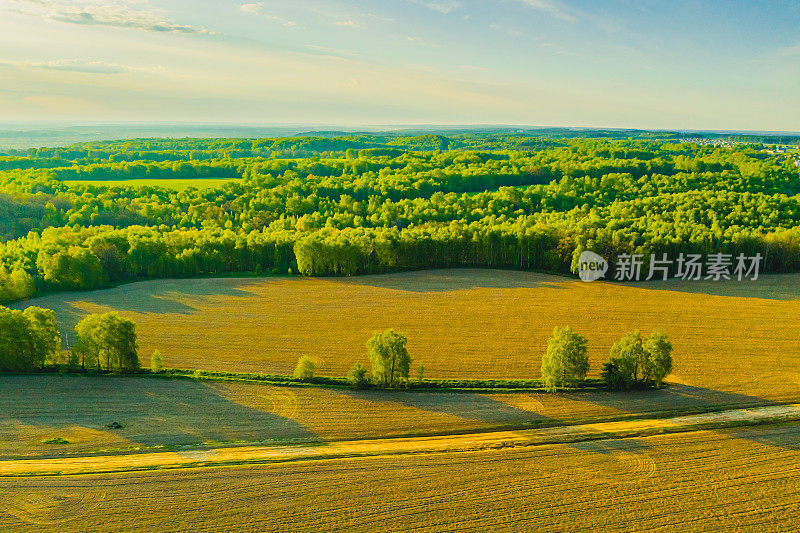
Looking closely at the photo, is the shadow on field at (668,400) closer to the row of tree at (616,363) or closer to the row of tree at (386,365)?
the row of tree at (616,363)

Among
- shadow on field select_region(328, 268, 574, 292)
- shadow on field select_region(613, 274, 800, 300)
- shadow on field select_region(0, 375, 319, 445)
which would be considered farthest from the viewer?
shadow on field select_region(328, 268, 574, 292)

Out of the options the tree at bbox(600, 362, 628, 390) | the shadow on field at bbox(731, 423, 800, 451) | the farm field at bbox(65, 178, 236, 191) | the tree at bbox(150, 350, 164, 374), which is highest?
the farm field at bbox(65, 178, 236, 191)

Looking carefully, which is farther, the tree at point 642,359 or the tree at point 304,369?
the tree at point 304,369

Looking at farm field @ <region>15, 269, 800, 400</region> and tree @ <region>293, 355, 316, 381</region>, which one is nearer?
tree @ <region>293, 355, 316, 381</region>

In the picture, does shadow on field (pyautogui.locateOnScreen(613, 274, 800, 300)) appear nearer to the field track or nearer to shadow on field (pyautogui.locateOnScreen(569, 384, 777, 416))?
shadow on field (pyautogui.locateOnScreen(569, 384, 777, 416))

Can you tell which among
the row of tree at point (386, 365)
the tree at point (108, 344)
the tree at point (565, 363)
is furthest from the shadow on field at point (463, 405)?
the tree at point (108, 344)

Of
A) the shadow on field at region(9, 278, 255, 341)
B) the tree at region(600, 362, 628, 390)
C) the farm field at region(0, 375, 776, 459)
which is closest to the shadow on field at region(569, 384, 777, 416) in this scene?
the farm field at region(0, 375, 776, 459)

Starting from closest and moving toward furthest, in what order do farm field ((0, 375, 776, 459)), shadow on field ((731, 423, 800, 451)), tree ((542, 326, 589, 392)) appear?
shadow on field ((731, 423, 800, 451)) < farm field ((0, 375, 776, 459)) < tree ((542, 326, 589, 392))
